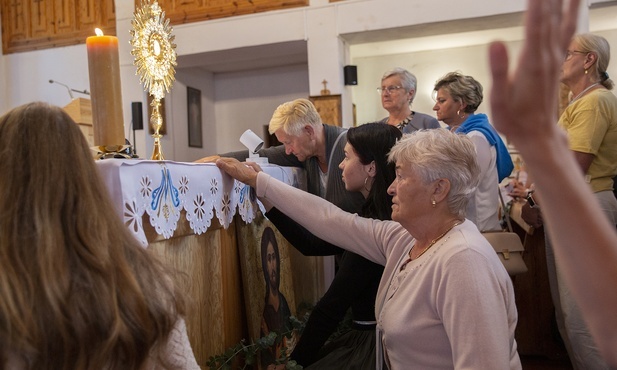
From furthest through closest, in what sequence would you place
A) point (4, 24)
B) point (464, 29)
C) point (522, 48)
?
point (4, 24) < point (464, 29) < point (522, 48)

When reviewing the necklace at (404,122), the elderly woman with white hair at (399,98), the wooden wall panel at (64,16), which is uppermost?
the wooden wall panel at (64,16)

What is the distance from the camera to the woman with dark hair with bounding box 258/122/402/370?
7.72ft

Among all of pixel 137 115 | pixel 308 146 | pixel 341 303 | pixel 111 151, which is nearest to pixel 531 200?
pixel 308 146

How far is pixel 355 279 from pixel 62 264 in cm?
156

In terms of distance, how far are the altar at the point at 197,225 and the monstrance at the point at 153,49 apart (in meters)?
0.37

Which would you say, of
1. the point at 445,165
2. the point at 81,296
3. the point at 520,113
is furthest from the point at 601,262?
the point at 445,165

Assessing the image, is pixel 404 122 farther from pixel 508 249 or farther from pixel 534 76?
pixel 534 76

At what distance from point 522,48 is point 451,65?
9745mm

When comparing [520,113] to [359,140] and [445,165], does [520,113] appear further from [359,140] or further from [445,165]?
[359,140]

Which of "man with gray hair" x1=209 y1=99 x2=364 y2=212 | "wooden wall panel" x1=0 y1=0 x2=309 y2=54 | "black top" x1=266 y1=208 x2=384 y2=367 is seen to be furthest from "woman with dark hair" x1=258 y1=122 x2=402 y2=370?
"wooden wall panel" x1=0 y1=0 x2=309 y2=54

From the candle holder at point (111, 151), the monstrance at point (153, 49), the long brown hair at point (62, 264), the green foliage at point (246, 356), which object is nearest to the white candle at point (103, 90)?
the candle holder at point (111, 151)

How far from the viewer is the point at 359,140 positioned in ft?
8.48

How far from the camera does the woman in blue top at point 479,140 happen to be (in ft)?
10.6

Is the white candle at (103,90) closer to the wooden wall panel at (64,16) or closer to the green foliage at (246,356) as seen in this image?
the green foliage at (246,356)
